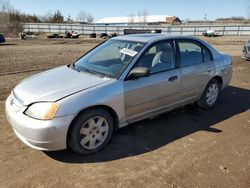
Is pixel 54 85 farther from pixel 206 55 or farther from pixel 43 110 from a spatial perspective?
pixel 206 55

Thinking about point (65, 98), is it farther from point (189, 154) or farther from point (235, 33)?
point (235, 33)

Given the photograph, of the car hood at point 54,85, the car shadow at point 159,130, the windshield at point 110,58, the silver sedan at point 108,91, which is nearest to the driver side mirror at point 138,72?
the silver sedan at point 108,91

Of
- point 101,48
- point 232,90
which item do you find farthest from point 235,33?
point 101,48

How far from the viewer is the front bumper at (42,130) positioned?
124 inches

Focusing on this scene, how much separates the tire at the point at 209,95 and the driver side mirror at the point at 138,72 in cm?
193

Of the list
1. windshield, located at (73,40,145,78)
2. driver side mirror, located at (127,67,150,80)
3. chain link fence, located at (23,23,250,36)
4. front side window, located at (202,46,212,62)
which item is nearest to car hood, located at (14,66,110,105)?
windshield, located at (73,40,145,78)

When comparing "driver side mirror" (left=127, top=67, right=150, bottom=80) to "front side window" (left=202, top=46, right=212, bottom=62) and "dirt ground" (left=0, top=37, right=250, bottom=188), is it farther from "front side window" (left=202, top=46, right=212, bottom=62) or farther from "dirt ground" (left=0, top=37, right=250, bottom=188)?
"front side window" (left=202, top=46, right=212, bottom=62)

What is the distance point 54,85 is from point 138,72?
1187 millimetres

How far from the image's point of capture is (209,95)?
5434 mm

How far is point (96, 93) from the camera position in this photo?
11.5 feet

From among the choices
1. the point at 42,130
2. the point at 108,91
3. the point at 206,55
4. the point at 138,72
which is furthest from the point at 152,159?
the point at 206,55

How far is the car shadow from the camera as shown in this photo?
11.9 ft

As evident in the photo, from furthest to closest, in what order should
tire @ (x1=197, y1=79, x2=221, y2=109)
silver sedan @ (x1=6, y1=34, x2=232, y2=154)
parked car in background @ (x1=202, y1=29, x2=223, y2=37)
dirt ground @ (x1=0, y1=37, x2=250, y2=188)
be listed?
parked car in background @ (x1=202, y1=29, x2=223, y2=37) < tire @ (x1=197, y1=79, x2=221, y2=109) < silver sedan @ (x1=6, y1=34, x2=232, y2=154) < dirt ground @ (x1=0, y1=37, x2=250, y2=188)

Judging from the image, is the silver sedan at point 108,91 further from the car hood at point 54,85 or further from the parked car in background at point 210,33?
the parked car in background at point 210,33
